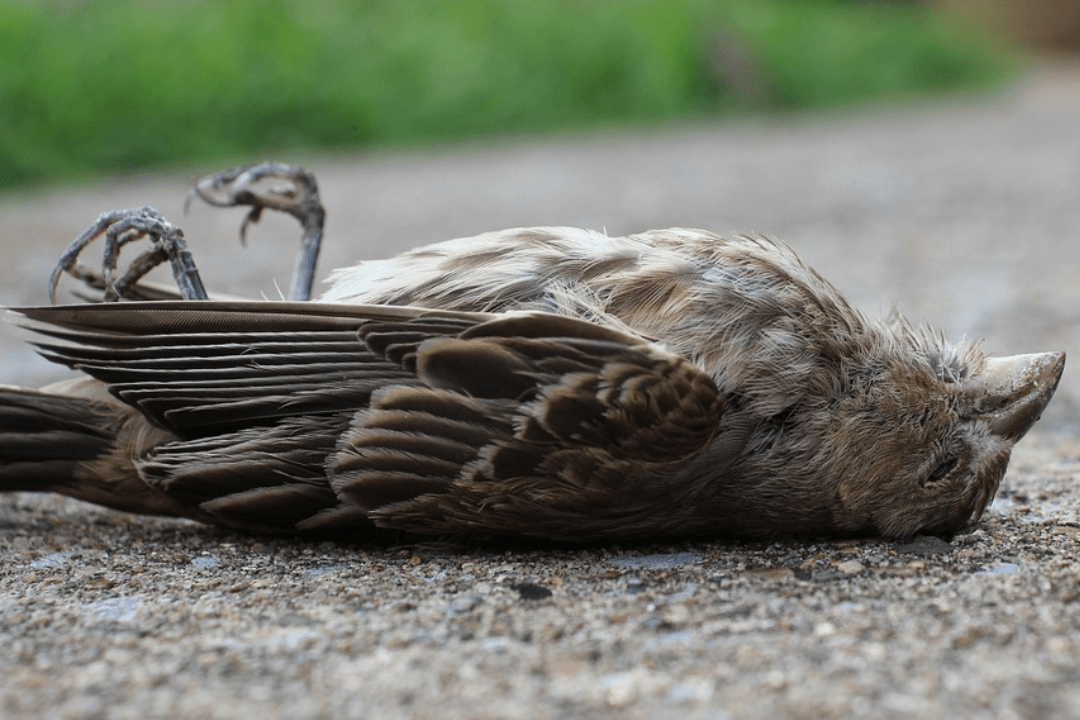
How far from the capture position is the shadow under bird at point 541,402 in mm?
2873

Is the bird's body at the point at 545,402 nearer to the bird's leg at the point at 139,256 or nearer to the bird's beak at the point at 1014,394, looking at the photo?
the bird's beak at the point at 1014,394

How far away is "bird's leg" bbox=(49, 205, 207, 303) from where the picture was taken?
3.53m

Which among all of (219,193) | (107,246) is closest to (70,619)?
(107,246)

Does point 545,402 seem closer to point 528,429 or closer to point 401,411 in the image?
point 528,429

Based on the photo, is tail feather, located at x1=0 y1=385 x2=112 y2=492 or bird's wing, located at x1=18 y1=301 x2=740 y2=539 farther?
tail feather, located at x1=0 y1=385 x2=112 y2=492

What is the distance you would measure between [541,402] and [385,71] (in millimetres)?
11096

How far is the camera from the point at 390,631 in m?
2.65

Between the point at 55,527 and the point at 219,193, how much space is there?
115cm

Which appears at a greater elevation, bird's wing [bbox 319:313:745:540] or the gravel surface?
bird's wing [bbox 319:313:745:540]

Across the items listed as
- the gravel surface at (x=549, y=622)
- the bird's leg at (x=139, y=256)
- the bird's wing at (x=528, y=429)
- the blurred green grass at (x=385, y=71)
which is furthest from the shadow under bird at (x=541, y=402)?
the blurred green grass at (x=385, y=71)

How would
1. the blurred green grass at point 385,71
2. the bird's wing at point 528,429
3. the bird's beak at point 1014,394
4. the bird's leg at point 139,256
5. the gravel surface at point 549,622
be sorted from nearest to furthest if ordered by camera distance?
1. the gravel surface at point 549,622
2. the bird's wing at point 528,429
3. the bird's beak at point 1014,394
4. the bird's leg at point 139,256
5. the blurred green grass at point 385,71

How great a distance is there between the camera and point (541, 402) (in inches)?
112

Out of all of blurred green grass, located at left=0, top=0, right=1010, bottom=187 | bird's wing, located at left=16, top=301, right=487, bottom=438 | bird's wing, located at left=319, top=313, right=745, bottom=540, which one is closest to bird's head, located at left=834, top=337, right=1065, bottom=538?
bird's wing, located at left=319, top=313, right=745, bottom=540

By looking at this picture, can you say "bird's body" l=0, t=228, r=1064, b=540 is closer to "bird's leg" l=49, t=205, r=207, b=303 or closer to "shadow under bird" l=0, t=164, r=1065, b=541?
"shadow under bird" l=0, t=164, r=1065, b=541
